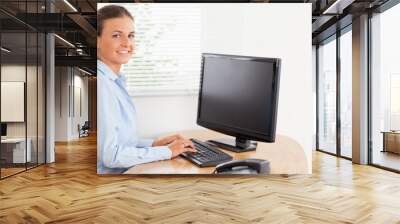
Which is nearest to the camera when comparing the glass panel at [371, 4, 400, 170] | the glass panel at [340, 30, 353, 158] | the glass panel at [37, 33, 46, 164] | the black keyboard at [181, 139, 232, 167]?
the black keyboard at [181, 139, 232, 167]

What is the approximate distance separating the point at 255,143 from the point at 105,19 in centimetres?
277

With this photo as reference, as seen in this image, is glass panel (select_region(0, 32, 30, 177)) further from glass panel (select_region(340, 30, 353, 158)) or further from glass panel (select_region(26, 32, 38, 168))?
glass panel (select_region(340, 30, 353, 158))

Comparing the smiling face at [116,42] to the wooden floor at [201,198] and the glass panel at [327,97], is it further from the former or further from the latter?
the glass panel at [327,97]

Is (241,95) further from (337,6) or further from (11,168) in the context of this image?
(11,168)

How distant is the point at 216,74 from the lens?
17.6ft

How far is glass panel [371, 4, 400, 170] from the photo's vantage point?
6602 mm

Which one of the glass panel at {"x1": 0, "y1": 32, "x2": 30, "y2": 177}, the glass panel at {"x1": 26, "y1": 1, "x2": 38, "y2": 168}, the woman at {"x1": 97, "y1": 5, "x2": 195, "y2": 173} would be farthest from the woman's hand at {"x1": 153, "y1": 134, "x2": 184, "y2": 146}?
the glass panel at {"x1": 26, "y1": 1, "x2": 38, "y2": 168}

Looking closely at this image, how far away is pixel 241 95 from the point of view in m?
5.11

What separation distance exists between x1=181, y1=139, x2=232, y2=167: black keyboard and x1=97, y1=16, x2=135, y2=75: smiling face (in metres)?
1.58

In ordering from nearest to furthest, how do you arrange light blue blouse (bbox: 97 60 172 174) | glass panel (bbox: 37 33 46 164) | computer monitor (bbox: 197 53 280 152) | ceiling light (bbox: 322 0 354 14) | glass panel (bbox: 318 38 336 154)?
1. computer monitor (bbox: 197 53 280 152)
2. light blue blouse (bbox: 97 60 172 174)
3. ceiling light (bbox: 322 0 354 14)
4. glass panel (bbox: 37 33 46 164)
5. glass panel (bbox: 318 38 336 154)

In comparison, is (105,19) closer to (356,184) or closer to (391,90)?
(356,184)

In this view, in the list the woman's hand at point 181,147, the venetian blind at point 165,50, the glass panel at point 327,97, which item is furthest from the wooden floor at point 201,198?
the glass panel at point 327,97

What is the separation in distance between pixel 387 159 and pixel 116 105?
4.75 metres

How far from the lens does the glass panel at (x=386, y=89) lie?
260 inches
